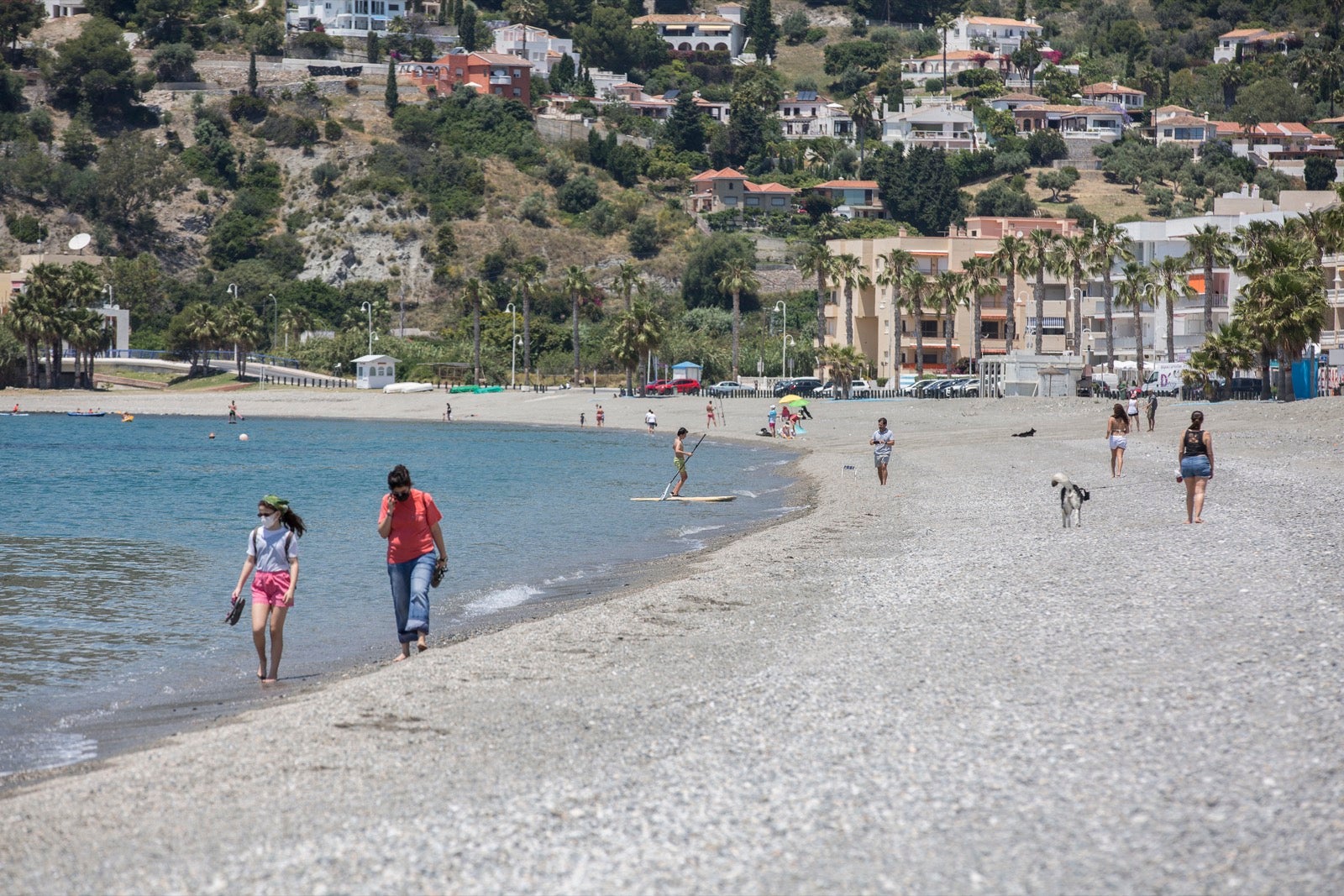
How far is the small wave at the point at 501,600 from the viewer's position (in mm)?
18625

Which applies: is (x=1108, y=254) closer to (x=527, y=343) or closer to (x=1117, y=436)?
(x=527, y=343)

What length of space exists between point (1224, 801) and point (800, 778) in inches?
89.2

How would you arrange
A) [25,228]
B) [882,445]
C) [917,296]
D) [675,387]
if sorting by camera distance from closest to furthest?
[882,445] < [917,296] < [675,387] < [25,228]

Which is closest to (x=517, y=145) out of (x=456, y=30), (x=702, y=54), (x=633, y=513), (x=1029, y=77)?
(x=456, y=30)

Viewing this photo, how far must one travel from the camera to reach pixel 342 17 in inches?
6831

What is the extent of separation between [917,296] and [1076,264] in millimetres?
10024

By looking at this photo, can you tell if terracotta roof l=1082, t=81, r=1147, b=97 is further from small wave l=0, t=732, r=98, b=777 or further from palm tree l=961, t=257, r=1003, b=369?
small wave l=0, t=732, r=98, b=777

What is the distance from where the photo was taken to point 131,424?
76.1m

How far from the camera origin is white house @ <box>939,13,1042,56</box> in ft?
628

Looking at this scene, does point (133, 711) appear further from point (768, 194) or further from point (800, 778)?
point (768, 194)

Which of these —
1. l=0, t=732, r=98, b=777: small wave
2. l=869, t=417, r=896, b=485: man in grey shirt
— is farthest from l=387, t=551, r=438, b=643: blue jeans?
l=869, t=417, r=896, b=485: man in grey shirt

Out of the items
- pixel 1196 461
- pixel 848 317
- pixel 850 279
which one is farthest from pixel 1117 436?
pixel 848 317

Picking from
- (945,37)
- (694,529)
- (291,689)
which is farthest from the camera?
(945,37)

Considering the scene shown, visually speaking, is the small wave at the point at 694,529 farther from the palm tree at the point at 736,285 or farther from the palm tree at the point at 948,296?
the palm tree at the point at 736,285
